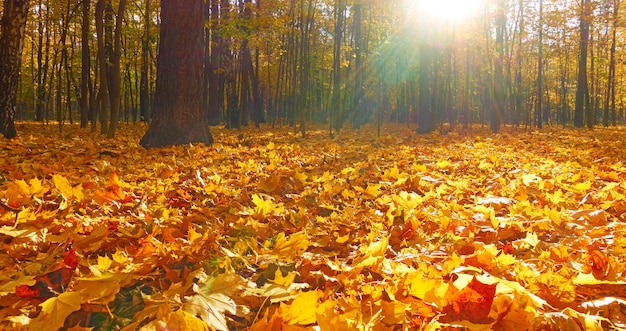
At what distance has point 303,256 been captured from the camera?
1791mm

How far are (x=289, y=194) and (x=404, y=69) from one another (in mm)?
22763

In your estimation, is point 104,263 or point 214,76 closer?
point 104,263

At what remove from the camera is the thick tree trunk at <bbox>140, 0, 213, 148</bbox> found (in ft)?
20.9

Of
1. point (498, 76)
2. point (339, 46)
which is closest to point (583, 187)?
point (339, 46)

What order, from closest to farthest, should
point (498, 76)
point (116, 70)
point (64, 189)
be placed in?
point (64, 189)
point (116, 70)
point (498, 76)

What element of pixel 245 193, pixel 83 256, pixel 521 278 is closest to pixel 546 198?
pixel 521 278

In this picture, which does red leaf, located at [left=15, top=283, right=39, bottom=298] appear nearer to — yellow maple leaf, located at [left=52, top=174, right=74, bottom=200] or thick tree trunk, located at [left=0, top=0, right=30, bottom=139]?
yellow maple leaf, located at [left=52, top=174, right=74, bottom=200]

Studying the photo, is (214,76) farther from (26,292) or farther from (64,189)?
(26,292)

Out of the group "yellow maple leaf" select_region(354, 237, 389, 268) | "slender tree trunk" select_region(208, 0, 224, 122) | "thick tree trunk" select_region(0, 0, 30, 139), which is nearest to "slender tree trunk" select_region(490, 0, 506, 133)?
"slender tree trunk" select_region(208, 0, 224, 122)

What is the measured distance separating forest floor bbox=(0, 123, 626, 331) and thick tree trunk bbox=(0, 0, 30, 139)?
13.4 feet

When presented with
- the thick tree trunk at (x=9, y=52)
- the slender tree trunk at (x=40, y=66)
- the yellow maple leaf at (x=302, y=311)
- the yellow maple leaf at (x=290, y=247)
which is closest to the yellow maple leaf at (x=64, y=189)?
the yellow maple leaf at (x=290, y=247)

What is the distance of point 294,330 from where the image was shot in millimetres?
1046

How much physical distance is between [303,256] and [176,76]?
215 inches

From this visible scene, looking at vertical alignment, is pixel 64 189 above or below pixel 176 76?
below
